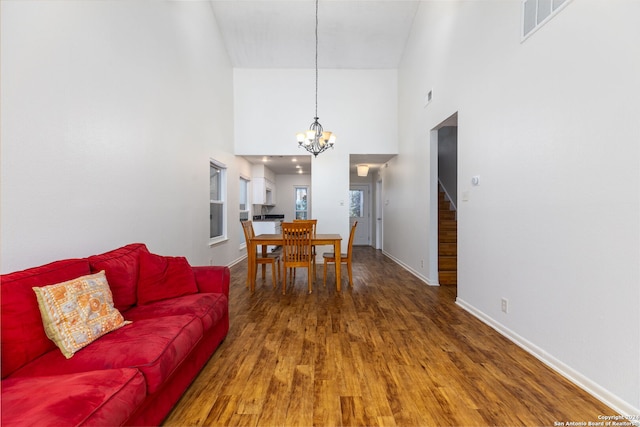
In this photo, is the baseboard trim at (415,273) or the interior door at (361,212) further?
the interior door at (361,212)

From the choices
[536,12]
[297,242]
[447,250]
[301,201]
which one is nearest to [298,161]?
[301,201]

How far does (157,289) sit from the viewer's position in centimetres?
214

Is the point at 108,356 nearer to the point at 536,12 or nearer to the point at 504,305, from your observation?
the point at 504,305

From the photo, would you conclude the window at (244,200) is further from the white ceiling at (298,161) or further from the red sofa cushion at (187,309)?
the red sofa cushion at (187,309)

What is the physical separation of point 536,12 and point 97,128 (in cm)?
347

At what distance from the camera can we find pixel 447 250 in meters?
4.48

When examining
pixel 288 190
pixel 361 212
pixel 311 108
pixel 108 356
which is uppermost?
pixel 311 108

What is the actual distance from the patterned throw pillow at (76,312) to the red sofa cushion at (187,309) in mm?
237

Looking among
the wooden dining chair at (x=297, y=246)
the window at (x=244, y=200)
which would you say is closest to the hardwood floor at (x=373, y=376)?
the wooden dining chair at (x=297, y=246)

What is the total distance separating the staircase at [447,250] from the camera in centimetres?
427

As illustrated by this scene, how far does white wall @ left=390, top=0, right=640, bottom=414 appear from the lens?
5.09 feet

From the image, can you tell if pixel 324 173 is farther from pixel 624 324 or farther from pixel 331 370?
pixel 624 324

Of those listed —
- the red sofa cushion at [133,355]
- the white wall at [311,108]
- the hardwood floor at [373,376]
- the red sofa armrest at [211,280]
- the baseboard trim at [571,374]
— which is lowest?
the hardwood floor at [373,376]

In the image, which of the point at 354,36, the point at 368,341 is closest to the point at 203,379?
the point at 368,341
